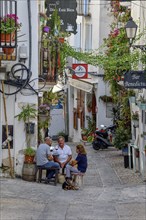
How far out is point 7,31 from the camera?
18141 millimetres

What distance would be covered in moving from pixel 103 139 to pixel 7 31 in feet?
52.7

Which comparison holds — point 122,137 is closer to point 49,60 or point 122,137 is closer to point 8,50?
point 49,60

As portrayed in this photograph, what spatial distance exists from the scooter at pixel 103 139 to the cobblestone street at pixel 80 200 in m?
9.75

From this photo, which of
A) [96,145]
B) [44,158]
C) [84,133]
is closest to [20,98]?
[44,158]

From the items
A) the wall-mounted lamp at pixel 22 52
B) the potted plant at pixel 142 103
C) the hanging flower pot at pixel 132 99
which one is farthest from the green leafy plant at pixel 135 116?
the wall-mounted lamp at pixel 22 52

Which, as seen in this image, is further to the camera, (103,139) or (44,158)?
(103,139)

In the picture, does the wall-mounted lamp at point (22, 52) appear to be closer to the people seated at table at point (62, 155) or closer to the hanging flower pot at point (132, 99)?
the people seated at table at point (62, 155)

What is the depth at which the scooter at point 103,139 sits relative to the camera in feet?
110

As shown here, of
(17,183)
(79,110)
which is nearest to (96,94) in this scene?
(79,110)

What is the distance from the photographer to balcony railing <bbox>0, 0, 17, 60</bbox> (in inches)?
714

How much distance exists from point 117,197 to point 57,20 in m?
6.76

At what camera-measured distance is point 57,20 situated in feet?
75.3

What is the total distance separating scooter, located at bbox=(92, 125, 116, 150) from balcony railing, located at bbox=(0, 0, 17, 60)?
14.4m

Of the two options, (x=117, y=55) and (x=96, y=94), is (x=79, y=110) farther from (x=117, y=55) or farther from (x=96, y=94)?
(x=117, y=55)
